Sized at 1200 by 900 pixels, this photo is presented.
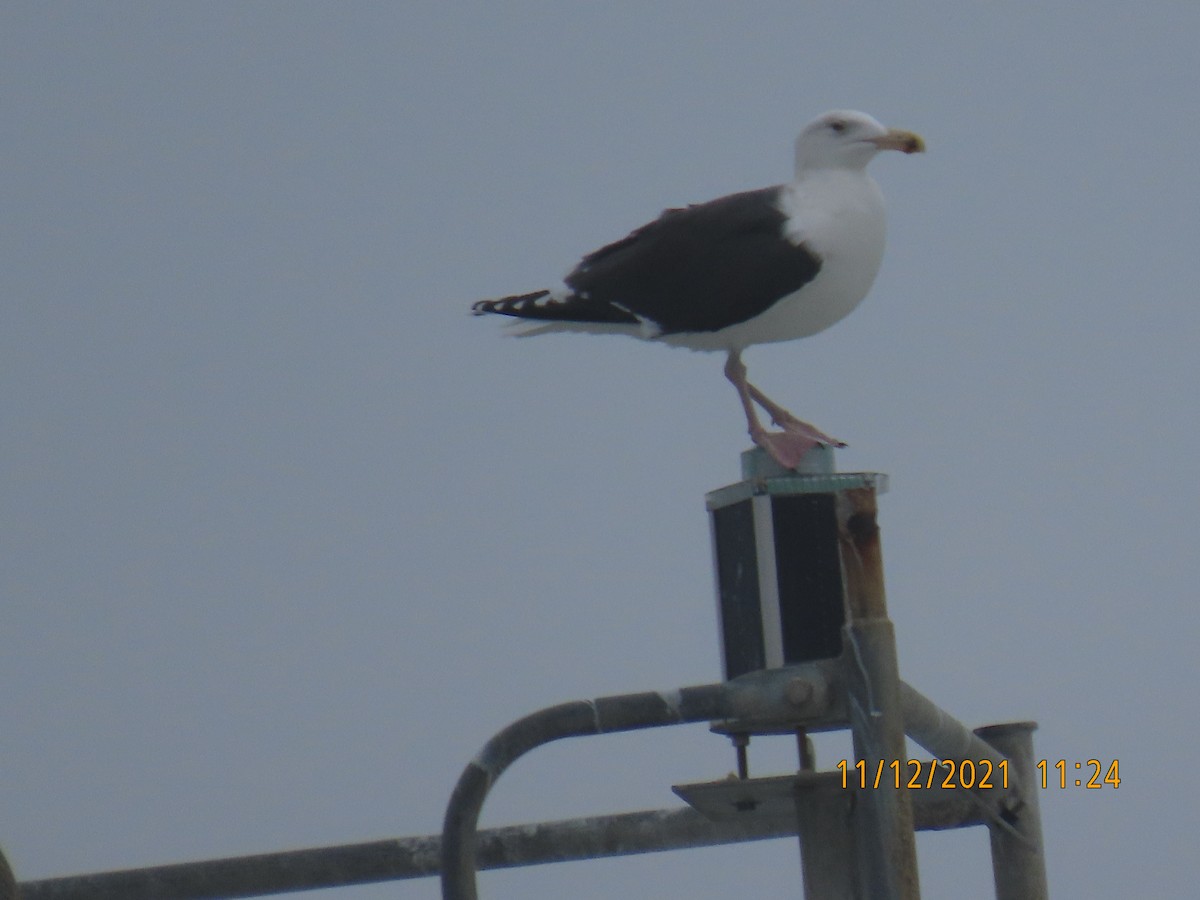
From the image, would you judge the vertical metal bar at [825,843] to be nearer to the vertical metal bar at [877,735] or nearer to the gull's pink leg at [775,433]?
the vertical metal bar at [877,735]

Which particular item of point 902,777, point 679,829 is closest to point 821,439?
point 679,829

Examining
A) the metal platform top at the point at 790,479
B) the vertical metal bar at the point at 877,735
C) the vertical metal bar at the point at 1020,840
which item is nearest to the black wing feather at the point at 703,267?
the metal platform top at the point at 790,479

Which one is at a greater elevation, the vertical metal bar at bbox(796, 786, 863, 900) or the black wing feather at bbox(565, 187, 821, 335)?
the black wing feather at bbox(565, 187, 821, 335)

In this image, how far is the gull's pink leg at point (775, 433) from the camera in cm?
468

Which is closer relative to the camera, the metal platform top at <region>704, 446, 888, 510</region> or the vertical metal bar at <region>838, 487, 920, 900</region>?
the vertical metal bar at <region>838, 487, 920, 900</region>

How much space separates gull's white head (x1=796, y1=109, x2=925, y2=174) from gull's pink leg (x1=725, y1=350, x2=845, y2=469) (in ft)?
2.93

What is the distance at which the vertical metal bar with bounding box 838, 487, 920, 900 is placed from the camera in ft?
11.7

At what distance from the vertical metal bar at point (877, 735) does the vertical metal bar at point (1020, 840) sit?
616 mm

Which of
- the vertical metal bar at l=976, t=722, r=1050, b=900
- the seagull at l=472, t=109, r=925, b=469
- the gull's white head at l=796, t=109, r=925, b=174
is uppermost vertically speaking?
the gull's white head at l=796, t=109, r=925, b=174

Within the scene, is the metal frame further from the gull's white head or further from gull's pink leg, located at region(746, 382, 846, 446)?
the gull's white head

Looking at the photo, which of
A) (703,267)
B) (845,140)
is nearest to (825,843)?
(703,267)

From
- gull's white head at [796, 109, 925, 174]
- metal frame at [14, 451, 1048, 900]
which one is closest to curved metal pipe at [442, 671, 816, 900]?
metal frame at [14, 451, 1048, 900]

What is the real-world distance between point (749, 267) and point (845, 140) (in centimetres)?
78

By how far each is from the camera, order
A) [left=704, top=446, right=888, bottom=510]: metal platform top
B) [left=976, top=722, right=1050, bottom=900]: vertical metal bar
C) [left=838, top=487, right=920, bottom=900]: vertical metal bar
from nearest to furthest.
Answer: [left=838, top=487, right=920, bottom=900]: vertical metal bar → [left=976, top=722, right=1050, bottom=900]: vertical metal bar → [left=704, top=446, right=888, bottom=510]: metal platform top
